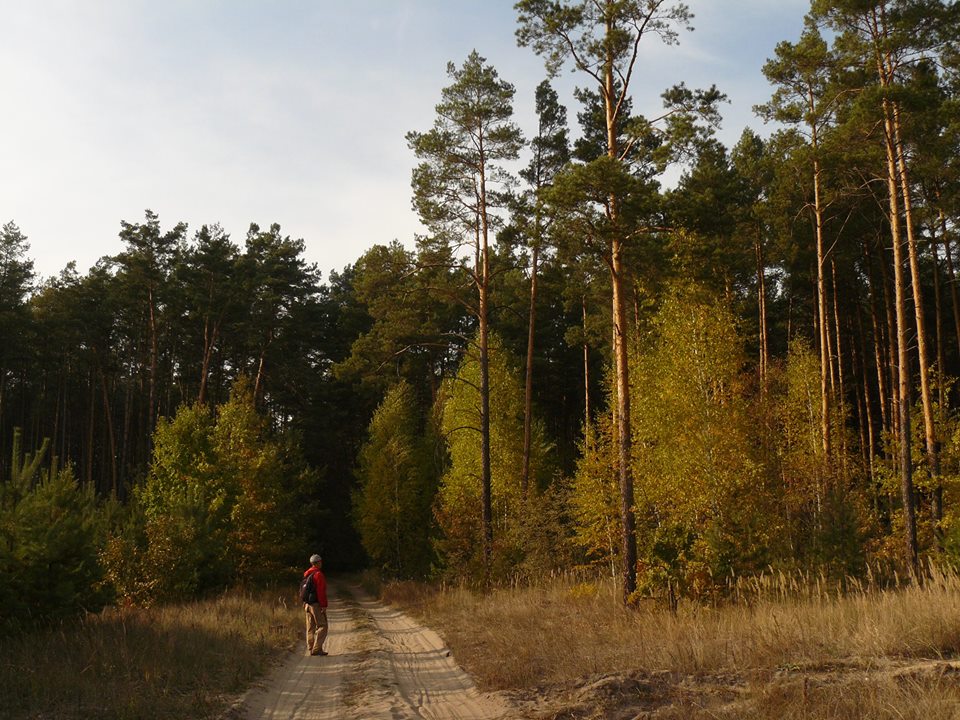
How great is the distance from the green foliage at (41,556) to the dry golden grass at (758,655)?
667 centimetres

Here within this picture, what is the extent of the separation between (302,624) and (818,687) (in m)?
12.9

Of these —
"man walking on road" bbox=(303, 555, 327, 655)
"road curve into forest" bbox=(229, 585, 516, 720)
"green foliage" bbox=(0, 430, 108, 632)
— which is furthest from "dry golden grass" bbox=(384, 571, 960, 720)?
"green foliage" bbox=(0, 430, 108, 632)

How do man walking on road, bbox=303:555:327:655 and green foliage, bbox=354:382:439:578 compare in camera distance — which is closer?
man walking on road, bbox=303:555:327:655

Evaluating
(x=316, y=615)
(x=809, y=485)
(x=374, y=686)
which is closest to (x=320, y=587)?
(x=316, y=615)

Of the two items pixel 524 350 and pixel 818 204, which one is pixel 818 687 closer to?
pixel 818 204

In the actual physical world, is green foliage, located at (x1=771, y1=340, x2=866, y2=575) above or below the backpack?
above

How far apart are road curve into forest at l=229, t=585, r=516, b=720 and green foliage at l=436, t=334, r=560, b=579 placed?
10018 millimetres

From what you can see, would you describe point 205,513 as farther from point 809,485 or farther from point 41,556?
point 809,485

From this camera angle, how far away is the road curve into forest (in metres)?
8.31

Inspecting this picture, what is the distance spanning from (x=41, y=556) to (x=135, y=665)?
3117 mm

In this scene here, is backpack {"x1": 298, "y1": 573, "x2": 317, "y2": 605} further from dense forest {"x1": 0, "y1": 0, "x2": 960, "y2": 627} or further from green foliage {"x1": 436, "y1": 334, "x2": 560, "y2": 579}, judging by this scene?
green foliage {"x1": 436, "y1": 334, "x2": 560, "y2": 579}

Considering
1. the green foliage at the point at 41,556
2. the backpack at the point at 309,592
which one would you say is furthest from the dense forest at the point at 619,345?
the backpack at the point at 309,592

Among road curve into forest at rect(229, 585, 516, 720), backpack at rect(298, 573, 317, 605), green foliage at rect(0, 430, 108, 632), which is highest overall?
green foliage at rect(0, 430, 108, 632)

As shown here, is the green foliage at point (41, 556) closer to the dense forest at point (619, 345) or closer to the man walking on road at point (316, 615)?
the dense forest at point (619, 345)
